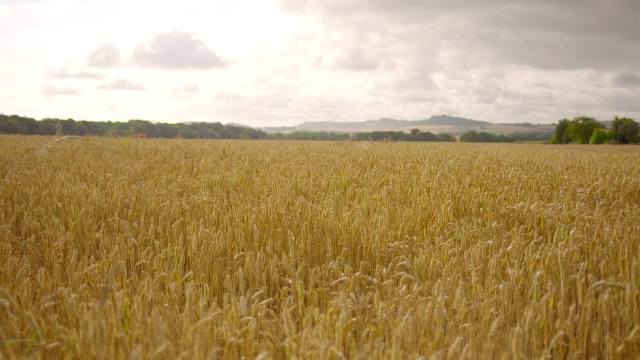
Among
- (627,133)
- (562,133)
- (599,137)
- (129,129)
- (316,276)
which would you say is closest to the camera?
(316,276)

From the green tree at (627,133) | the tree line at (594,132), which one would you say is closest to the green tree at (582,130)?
the tree line at (594,132)

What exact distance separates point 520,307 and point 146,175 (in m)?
5.89

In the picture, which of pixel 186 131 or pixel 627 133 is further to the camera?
pixel 627 133

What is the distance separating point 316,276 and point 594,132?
107927 mm

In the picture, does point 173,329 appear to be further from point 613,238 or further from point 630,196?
point 630,196

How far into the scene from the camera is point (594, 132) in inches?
3647

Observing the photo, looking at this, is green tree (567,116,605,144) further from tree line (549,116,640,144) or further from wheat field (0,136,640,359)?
wheat field (0,136,640,359)

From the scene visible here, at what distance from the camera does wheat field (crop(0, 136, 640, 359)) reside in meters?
1.69

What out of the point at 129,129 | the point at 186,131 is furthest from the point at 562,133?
the point at 129,129

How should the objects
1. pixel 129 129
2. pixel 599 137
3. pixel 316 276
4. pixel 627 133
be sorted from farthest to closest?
pixel 599 137, pixel 627 133, pixel 129 129, pixel 316 276

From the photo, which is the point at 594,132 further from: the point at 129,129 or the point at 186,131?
the point at 129,129

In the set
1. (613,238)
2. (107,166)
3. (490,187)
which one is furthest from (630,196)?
(107,166)

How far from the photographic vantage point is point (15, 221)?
3996mm

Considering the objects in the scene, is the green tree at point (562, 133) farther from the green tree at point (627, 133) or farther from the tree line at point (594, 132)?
the green tree at point (627, 133)
